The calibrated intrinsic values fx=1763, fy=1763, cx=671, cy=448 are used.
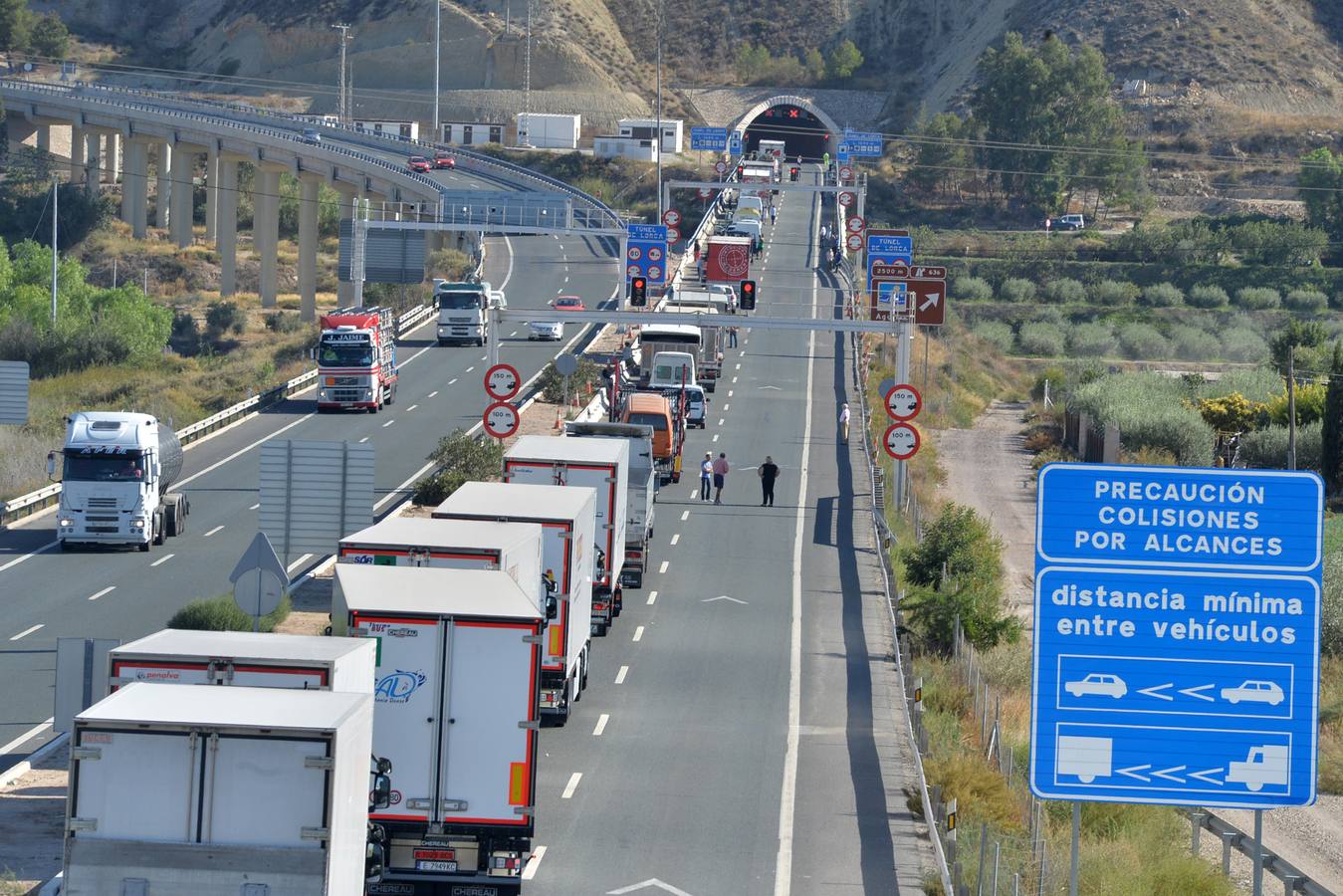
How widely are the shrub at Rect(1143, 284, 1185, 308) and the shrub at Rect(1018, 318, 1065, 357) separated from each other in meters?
14.3

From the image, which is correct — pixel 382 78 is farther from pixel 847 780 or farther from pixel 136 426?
pixel 847 780

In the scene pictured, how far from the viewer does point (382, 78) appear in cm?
17800

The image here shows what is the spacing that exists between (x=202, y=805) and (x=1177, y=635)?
6407mm

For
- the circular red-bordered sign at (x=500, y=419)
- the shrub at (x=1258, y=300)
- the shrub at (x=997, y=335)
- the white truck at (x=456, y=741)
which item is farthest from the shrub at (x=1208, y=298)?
→ the white truck at (x=456, y=741)

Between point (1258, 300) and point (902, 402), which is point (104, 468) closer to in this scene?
point (902, 402)

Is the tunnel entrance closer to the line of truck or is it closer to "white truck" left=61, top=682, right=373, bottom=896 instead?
the line of truck

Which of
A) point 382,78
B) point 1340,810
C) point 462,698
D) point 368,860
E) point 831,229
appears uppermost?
point 382,78

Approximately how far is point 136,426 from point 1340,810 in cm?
2385

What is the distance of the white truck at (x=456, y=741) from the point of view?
1562 cm

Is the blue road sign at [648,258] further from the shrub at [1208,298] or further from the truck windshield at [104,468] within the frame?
the shrub at [1208,298]

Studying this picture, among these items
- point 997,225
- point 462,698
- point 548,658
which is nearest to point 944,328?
point 997,225

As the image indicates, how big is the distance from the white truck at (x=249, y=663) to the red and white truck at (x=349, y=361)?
3893 centimetres

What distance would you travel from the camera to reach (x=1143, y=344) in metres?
98.3

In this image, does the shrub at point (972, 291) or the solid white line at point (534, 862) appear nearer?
the solid white line at point (534, 862)
